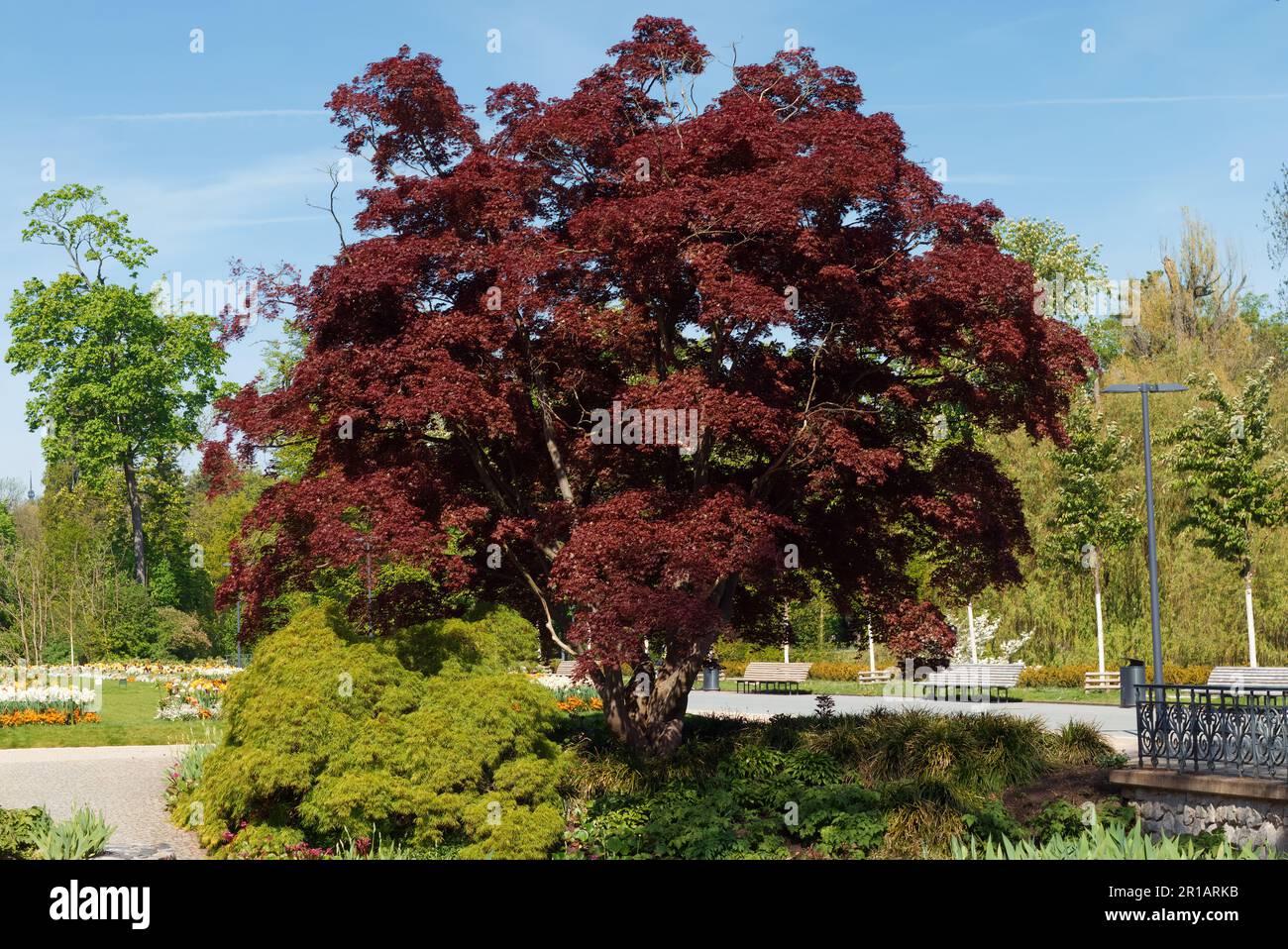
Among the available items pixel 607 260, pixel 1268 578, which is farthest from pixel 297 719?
pixel 1268 578

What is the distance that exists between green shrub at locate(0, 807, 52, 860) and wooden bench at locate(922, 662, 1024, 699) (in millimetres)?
20742

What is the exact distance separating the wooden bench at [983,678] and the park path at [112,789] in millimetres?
17677

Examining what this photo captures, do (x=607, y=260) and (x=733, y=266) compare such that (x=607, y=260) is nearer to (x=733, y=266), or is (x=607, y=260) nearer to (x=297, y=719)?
(x=733, y=266)

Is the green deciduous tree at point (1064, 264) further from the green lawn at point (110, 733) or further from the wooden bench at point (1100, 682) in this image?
the green lawn at point (110, 733)

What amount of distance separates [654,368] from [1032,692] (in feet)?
60.9

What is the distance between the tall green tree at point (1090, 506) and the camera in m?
31.5

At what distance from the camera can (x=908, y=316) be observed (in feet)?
45.6

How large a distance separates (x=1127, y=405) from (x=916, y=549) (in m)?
22.7

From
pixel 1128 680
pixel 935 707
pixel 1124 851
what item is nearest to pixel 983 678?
pixel 935 707

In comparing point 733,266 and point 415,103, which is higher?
point 415,103

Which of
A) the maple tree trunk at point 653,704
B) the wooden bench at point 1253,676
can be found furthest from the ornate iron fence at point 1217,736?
the wooden bench at point 1253,676

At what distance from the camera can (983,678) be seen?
2922 cm
